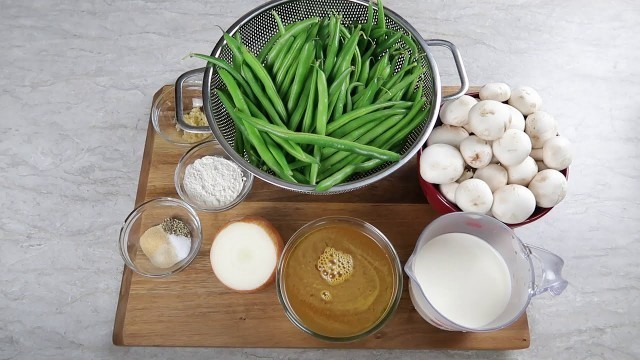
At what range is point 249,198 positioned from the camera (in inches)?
51.5

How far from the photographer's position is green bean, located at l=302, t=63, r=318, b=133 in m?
1.22

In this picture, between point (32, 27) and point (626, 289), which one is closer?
point (626, 289)

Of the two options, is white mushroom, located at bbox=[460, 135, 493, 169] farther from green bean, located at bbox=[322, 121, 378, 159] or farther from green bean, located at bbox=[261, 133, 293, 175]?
green bean, located at bbox=[261, 133, 293, 175]

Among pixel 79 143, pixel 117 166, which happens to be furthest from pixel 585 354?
pixel 79 143

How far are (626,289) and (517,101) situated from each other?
75 centimetres

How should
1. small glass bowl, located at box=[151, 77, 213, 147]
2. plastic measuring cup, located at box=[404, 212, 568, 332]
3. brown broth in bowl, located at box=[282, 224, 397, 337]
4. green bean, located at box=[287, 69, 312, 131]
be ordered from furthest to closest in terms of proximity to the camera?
small glass bowl, located at box=[151, 77, 213, 147]
green bean, located at box=[287, 69, 312, 131]
brown broth in bowl, located at box=[282, 224, 397, 337]
plastic measuring cup, located at box=[404, 212, 568, 332]

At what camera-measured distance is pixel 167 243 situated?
1.27 metres

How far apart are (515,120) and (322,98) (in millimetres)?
455

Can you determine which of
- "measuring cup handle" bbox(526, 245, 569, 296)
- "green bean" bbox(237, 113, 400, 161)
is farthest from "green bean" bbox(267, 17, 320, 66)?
"measuring cup handle" bbox(526, 245, 569, 296)

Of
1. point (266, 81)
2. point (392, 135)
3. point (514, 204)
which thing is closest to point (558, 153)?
point (514, 204)

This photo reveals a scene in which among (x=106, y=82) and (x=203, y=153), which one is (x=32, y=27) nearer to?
(x=106, y=82)

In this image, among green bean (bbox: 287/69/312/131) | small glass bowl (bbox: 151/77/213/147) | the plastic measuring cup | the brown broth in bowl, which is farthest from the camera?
small glass bowl (bbox: 151/77/213/147)

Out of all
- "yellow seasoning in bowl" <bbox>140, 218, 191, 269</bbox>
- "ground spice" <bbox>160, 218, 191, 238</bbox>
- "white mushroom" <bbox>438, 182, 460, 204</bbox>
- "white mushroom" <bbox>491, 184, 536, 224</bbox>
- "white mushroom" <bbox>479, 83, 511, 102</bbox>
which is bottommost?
"yellow seasoning in bowl" <bbox>140, 218, 191, 269</bbox>

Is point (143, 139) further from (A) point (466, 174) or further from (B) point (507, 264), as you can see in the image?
(B) point (507, 264)
